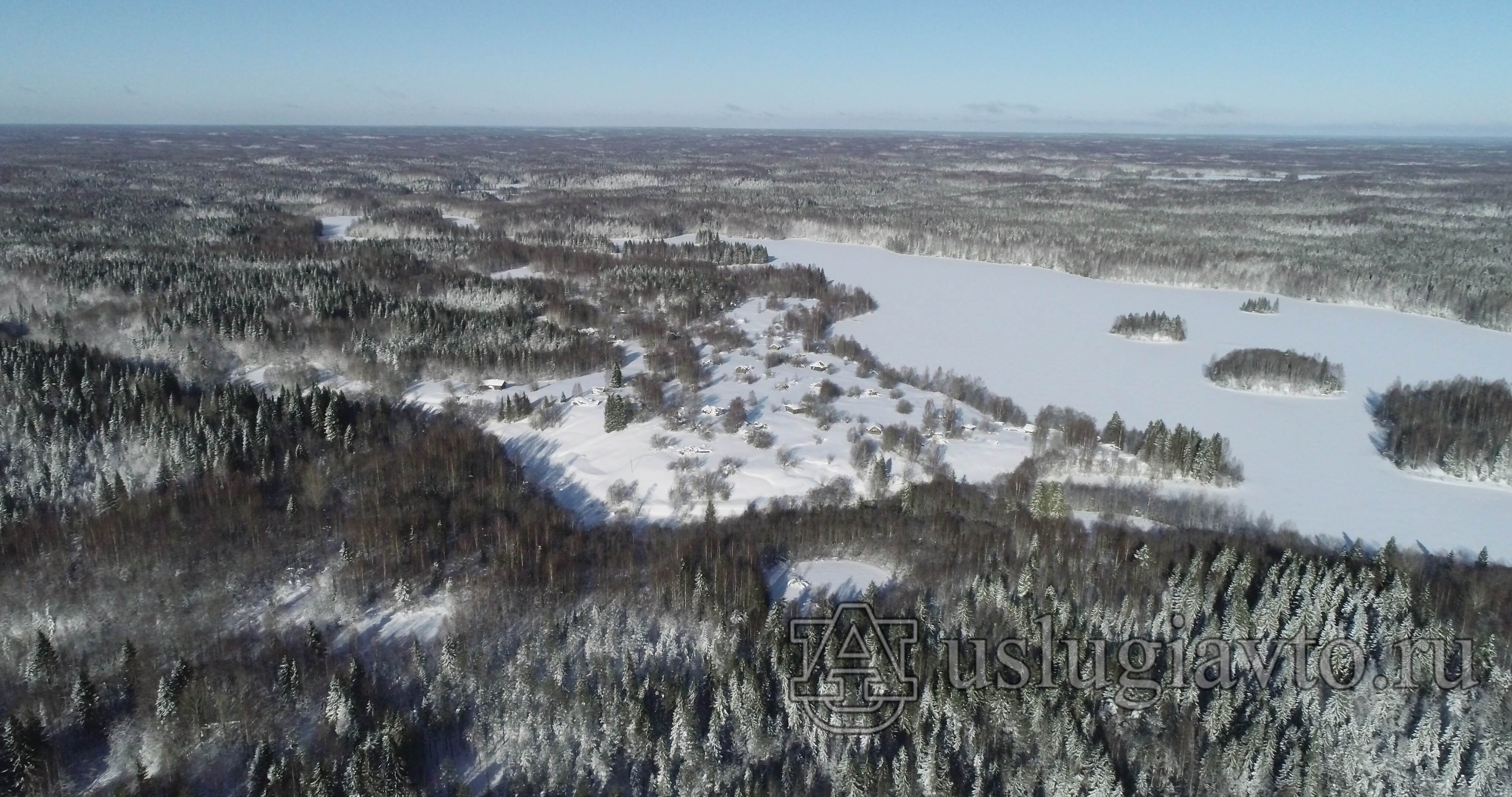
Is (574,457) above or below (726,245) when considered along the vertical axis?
below

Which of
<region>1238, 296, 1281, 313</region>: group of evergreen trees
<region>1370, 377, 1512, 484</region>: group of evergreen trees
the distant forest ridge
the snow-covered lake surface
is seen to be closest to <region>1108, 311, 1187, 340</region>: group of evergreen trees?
the snow-covered lake surface

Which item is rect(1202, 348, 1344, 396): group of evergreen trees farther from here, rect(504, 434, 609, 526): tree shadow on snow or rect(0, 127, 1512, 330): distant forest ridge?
rect(504, 434, 609, 526): tree shadow on snow

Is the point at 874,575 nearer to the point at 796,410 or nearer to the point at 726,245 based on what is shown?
the point at 796,410

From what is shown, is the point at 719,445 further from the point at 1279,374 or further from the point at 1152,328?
the point at 1152,328

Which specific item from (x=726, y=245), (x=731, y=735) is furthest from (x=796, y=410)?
(x=726, y=245)

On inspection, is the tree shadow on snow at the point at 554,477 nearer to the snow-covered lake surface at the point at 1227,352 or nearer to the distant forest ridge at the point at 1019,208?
the snow-covered lake surface at the point at 1227,352

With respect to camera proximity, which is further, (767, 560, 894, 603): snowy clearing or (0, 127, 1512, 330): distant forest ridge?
(0, 127, 1512, 330): distant forest ridge
